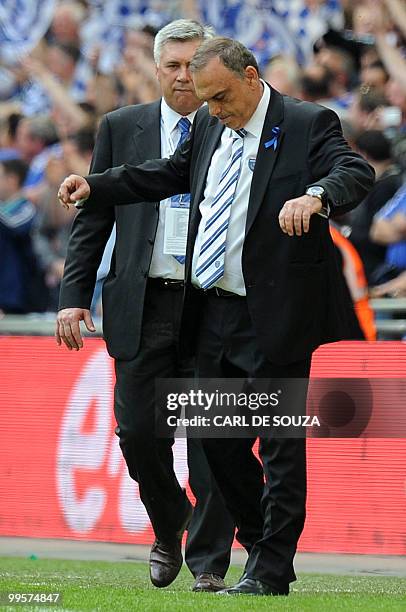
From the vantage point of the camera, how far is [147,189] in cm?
652

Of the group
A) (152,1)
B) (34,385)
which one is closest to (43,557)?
(34,385)

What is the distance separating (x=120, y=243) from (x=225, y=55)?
52.6 inches

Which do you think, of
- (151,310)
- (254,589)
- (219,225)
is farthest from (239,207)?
(254,589)

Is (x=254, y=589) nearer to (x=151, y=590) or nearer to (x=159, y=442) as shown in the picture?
(x=151, y=590)

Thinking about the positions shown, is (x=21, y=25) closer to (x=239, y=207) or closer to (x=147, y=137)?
(x=147, y=137)

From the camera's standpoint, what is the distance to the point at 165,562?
6.93m

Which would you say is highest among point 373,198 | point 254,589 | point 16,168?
point 373,198

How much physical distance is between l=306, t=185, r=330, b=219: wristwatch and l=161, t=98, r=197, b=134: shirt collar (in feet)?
5.06

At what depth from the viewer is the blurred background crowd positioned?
10.2m

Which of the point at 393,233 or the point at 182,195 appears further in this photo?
the point at 393,233

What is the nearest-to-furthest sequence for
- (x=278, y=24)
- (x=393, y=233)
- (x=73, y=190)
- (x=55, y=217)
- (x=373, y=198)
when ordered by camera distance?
(x=73, y=190) < (x=393, y=233) < (x=373, y=198) < (x=278, y=24) < (x=55, y=217)

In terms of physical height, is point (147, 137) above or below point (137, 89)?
above

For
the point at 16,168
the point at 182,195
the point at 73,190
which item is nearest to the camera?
the point at 73,190

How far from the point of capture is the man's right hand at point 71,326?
6.63 metres
